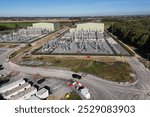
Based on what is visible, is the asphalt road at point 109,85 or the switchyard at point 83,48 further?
the switchyard at point 83,48

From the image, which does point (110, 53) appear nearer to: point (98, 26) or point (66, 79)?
point (66, 79)

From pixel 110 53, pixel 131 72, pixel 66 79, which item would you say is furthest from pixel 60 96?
pixel 110 53

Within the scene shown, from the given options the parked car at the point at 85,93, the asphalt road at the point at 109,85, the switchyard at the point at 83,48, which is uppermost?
the switchyard at the point at 83,48

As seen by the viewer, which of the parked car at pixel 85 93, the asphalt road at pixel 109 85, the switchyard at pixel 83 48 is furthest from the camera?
the switchyard at pixel 83 48

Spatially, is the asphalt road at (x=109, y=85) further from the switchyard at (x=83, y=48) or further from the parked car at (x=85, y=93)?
the switchyard at (x=83, y=48)

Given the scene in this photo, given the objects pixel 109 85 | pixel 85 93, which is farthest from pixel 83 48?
pixel 85 93

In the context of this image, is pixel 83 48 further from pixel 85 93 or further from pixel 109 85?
pixel 85 93

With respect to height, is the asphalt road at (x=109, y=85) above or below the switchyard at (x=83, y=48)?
below

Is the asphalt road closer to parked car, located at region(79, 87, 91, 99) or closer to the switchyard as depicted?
parked car, located at region(79, 87, 91, 99)

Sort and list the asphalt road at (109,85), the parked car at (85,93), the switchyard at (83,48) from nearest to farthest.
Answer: the parked car at (85,93), the asphalt road at (109,85), the switchyard at (83,48)

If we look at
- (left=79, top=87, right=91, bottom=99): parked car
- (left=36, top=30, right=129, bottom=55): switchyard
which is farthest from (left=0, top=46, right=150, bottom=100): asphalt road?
(left=36, top=30, right=129, bottom=55): switchyard

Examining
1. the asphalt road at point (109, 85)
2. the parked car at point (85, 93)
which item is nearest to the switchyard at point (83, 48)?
the asphalt road at point (109, 85)

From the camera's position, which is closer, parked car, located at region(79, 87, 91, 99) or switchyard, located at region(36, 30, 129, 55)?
parked car, located at region(79, 87, 91, 99)
